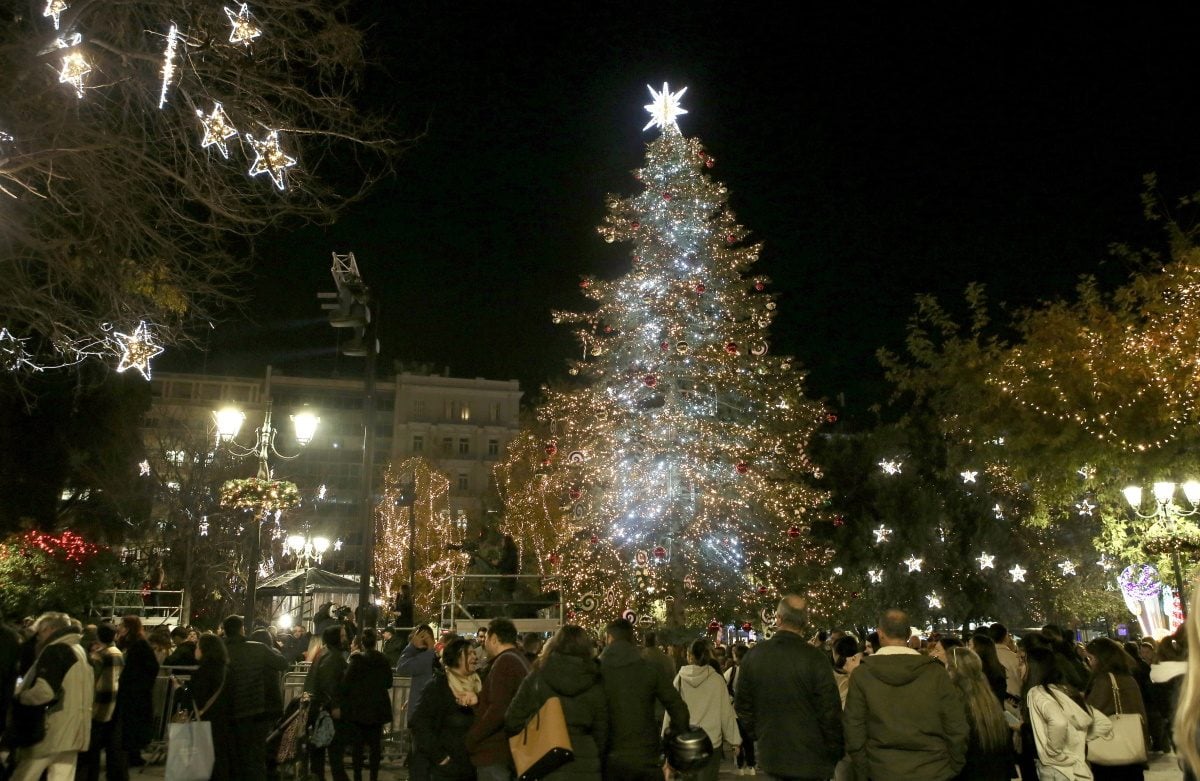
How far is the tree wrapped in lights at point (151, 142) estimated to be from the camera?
770 centimetres

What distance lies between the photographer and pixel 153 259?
28.7ft

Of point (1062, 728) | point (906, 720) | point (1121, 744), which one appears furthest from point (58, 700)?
point (1121, 744)

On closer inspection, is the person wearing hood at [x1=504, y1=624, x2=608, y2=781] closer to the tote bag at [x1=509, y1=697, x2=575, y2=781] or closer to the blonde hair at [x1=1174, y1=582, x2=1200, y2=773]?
the tote bag at [x1=509, y1=697, x2=575, y2=781]

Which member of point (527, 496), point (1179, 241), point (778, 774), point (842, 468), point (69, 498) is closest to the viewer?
point (778, 774)

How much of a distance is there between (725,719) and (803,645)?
9.46 ft

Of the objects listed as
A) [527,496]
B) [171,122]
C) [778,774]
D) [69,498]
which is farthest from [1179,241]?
[69,498]

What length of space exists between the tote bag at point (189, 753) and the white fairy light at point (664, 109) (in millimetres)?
20148

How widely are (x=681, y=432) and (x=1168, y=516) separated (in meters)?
10.3

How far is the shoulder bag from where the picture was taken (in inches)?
221

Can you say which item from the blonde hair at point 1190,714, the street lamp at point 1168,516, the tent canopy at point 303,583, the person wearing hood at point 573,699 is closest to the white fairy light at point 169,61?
the person wearing hood at point 573,699

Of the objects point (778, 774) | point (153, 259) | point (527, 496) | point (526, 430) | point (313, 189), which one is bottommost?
point (778, 774)

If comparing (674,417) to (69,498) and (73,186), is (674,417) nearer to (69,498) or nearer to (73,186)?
(73,186)

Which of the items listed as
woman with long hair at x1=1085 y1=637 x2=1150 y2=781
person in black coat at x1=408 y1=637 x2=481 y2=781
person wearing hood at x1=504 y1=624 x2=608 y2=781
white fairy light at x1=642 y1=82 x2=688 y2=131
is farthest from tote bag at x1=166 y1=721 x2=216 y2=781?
white fairy light at x1=642 y1=82 x2=688 y2=131

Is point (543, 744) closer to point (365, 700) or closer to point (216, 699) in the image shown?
point (216, 699)
